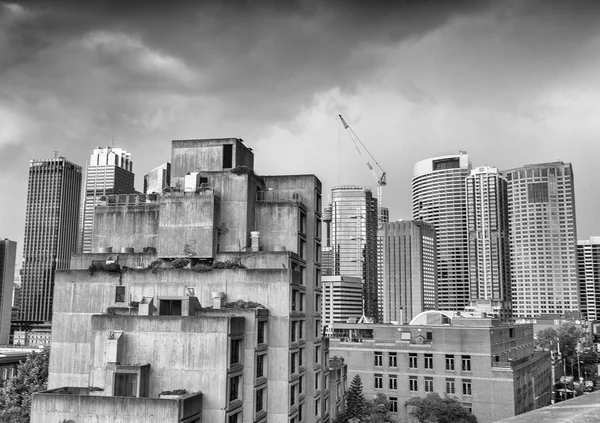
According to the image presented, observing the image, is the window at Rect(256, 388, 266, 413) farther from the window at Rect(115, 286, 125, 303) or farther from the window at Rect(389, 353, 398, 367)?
the window at Rect(389, 353, 398, 367)

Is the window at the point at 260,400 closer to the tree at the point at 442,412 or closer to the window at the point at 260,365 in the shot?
the window at the point at 260,365

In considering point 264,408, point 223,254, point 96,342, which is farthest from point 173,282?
point 264,408

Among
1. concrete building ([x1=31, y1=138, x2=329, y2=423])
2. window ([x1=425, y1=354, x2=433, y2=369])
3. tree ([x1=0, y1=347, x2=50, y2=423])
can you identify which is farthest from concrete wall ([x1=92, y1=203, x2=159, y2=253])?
window ([x1=425, y1=354, x2=433, y2=369])

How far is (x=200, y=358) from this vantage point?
1737 inches

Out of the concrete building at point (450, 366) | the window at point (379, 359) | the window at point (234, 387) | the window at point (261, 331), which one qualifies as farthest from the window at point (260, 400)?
the window at point (379, 359)

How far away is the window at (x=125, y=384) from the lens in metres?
43.1

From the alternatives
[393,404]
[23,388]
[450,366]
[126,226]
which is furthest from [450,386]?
[23,388]

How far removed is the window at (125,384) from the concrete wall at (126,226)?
718 inches

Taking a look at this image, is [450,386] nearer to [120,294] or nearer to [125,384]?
[120,294]

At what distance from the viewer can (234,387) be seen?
46.8 metres

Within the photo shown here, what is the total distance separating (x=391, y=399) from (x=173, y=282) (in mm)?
58011

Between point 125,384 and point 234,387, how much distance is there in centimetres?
846

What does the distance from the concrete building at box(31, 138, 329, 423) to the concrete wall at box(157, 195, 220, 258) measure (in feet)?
0.31

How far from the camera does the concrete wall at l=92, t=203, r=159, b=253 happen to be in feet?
197
